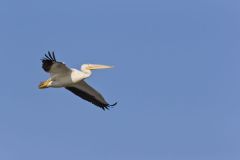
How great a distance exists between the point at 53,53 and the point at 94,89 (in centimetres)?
336

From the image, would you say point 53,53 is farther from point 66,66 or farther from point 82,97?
point 82,97

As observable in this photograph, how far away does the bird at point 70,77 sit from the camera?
116 ft

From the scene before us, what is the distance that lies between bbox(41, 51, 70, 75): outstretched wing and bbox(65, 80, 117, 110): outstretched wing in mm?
1971

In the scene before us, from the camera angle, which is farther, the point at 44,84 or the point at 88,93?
the point at 88,93

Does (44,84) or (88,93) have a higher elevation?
(88,93)

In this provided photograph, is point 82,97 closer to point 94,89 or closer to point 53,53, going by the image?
point 94,89

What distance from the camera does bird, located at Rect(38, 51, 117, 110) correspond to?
1390 inches

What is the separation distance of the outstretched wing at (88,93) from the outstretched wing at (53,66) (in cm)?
197

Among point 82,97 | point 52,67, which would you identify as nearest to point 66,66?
point 52,67

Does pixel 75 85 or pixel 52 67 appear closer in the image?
pixel 52 67

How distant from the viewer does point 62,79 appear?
3597 cm

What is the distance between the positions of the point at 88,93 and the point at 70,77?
226cm

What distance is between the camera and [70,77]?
118 ft

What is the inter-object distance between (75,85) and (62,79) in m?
1.89
